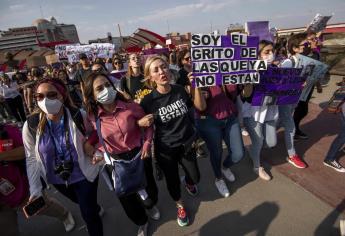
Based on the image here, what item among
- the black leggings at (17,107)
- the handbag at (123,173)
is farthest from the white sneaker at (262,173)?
the black leggings at (17,107)

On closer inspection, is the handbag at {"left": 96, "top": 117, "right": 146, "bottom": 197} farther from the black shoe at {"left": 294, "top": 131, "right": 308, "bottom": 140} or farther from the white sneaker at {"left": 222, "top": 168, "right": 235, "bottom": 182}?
the black shoe at {"left": 294, "top": 131, "right": 308, "bottom": 140}

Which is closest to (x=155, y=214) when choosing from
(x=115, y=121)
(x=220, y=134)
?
(x=220, y=134)

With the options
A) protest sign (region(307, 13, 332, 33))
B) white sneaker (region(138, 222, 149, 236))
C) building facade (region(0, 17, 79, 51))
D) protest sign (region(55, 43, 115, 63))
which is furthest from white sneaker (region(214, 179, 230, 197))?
building facade (region(0, 17, 79, 51))

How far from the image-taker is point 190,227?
3.15 meters

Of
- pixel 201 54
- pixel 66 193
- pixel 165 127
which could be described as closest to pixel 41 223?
pixel 66 193

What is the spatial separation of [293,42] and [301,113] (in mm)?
1463

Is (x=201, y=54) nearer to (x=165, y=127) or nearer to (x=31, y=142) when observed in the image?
(x=165, y=127)

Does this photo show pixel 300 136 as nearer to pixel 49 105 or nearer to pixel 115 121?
pixel 115 121

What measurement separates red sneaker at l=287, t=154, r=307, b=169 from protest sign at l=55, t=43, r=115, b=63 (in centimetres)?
1042

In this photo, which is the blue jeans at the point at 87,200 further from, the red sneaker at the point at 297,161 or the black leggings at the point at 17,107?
the black leggings at the point at 17,107

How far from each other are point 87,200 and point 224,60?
218 cm

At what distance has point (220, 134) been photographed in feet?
11.1

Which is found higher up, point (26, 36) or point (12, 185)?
point (26, 36)

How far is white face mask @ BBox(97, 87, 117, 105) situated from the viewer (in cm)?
252
